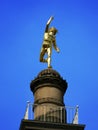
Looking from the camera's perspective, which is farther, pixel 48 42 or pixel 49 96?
pixel 48 42

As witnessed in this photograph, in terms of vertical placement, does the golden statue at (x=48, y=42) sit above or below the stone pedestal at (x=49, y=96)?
above

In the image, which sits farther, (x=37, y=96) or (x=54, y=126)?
(x=37, y=96)

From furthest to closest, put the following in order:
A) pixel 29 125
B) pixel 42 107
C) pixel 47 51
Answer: pixel 47 51
pixel 42 107
pixel 29 125

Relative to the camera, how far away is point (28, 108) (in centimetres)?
2672

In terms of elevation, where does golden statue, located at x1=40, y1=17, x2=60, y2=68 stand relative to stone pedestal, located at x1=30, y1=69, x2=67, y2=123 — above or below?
above

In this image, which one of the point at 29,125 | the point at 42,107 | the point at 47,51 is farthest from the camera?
the point at 47,51

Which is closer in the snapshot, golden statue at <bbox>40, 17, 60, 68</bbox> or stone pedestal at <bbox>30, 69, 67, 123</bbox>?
stone pedestal at <bbox>30, 69, 67, 123</bbox>

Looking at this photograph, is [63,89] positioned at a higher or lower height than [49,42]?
lower

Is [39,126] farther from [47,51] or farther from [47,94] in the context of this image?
[47,51]

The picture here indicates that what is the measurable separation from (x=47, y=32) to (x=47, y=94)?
4.87m

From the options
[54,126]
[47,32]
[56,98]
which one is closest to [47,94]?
[56,98]

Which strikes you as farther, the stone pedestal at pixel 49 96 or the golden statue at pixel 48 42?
the golden statue at pixel 48 42

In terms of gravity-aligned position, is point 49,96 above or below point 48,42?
below

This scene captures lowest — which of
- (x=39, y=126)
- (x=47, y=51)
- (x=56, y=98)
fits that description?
(x=39, y=126)
